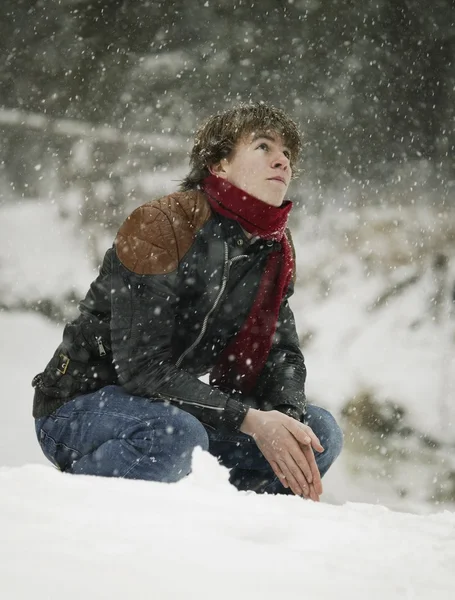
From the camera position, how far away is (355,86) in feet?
15.1

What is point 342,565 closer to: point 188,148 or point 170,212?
point 170,212

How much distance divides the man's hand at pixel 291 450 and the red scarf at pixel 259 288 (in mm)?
300

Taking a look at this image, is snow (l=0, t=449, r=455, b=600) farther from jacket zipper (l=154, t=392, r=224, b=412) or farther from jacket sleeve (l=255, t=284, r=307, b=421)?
jacket sleeve (l=255, t=284, r=307, b=421)

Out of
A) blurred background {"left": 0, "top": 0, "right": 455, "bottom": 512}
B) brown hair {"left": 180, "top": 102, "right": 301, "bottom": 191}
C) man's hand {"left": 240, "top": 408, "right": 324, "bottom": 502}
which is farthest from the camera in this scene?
blurred background {"left": 0, "top": 0, "right": 455, "bottom": 512}

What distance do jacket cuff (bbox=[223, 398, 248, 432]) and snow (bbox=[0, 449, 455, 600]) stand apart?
308mm

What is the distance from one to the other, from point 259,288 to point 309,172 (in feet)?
11.5

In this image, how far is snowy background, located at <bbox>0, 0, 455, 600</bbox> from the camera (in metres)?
4.51

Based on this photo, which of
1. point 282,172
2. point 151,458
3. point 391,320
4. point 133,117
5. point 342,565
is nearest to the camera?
point 342,565

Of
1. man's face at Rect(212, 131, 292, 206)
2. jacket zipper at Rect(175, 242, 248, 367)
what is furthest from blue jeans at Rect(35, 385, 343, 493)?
man's face at Rect(212, 131, 292, 206)

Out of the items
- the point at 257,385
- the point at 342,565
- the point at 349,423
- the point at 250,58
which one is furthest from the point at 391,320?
the point at 342,565

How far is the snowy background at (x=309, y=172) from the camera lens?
4.51 m

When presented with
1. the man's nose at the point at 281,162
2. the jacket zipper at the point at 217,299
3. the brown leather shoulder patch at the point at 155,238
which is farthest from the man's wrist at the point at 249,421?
the man's nose at the point at 281,162

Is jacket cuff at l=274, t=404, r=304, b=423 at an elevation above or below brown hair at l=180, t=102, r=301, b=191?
below

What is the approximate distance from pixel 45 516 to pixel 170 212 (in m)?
0.82
